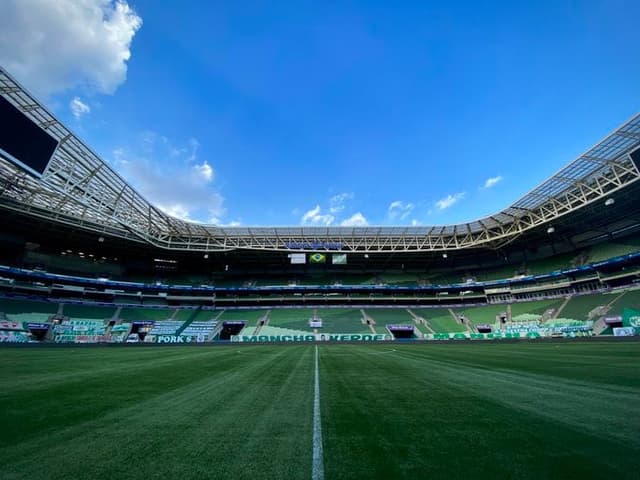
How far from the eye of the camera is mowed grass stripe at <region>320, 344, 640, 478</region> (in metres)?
2.48

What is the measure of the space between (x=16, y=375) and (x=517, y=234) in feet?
139

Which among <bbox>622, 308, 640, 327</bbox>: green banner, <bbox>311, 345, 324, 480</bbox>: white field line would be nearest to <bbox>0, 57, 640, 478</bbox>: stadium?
<bbox>311, 345, 324, 480</bbox>: white field line

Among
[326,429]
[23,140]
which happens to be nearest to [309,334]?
[23,140]

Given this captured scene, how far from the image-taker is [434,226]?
3744 centimetres

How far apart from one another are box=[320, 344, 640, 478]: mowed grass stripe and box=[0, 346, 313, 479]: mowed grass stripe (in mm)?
568

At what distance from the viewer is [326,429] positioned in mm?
3635

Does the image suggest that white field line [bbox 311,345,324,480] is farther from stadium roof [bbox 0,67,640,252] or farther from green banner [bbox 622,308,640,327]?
green banner [bbox 622,308,640,327]

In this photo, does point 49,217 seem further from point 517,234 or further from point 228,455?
point 517,234

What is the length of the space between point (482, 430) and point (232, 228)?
36809 millimetres

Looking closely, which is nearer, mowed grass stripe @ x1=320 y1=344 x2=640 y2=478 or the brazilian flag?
mowed grass stripe @ x1=320 y1=344 x2=640 y2=478

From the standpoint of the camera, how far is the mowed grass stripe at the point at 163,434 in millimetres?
2578

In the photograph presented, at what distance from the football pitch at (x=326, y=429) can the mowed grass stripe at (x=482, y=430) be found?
0.02 meters

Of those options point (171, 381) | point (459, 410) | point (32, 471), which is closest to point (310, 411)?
point (459, 410)

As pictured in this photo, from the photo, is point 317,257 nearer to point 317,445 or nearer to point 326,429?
point 326,429
